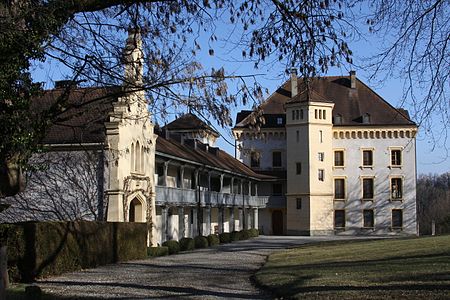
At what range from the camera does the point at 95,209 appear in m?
34.4

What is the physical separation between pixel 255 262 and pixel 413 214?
41100mm

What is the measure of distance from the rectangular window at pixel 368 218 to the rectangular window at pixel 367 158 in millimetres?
4565

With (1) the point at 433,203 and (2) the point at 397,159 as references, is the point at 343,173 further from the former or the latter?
(1) the point at 433,203

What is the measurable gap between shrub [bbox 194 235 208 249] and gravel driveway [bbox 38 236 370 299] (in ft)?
41.9

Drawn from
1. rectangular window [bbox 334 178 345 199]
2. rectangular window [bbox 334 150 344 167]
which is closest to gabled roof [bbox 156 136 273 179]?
rectangular window [bbox 334 178 345 199]

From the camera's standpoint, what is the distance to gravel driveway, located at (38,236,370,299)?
1636cm

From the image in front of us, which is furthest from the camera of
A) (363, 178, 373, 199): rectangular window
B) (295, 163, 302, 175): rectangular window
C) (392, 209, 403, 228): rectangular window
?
(363, 178, 373, 199): rectangular window

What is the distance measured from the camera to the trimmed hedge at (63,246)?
2111 centimetres

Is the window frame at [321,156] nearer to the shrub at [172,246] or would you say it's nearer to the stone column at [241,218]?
the stone column at [241,218]

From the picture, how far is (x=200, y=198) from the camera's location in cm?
4650

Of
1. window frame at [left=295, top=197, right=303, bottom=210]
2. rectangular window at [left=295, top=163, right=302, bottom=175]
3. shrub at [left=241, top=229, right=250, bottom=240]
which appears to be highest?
rectangular window at [left=295, top=163, right=302, bottom=175]

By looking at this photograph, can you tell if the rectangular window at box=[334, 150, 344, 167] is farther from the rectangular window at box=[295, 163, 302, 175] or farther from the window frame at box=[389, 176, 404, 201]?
the window frame at box=[389, 176, 404, 201]

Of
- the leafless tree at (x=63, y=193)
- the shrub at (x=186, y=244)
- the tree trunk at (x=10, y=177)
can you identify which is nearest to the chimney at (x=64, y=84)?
the tree trunk at (x=10, y=177)

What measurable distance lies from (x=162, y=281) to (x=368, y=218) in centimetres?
5002
